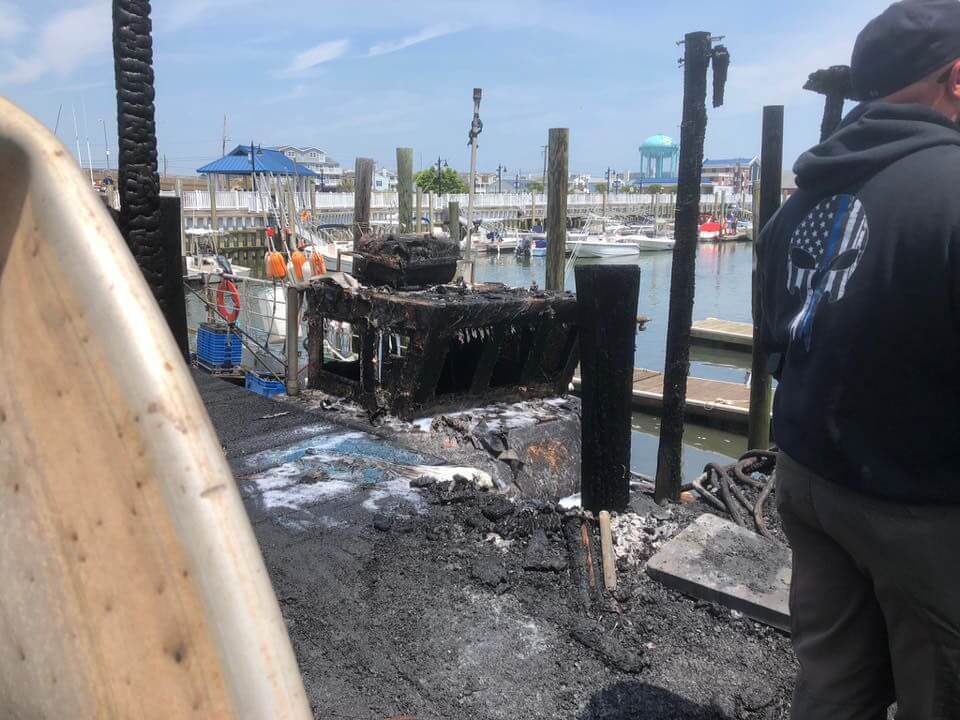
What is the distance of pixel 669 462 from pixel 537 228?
165 feet

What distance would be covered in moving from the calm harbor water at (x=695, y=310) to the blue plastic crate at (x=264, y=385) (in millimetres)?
3661

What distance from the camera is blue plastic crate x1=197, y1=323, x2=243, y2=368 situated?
447 inches

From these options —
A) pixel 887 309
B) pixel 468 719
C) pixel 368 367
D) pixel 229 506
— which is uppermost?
pixel 887 309

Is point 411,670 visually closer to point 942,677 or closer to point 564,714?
point 564,714

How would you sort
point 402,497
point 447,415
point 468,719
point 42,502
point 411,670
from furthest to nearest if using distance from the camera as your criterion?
point 447,415 → point 402,497 → point 411,670 → point 468,719 → point 42,502

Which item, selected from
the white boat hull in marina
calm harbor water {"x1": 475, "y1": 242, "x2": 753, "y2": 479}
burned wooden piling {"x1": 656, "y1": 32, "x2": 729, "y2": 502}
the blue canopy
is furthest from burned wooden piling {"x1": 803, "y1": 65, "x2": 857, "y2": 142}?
the white boat hull in marina

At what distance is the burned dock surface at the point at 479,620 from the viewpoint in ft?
9.56

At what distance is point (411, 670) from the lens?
3039mm

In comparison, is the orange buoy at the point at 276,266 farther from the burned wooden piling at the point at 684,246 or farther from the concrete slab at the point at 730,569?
the concrete slab at the point at 730,569

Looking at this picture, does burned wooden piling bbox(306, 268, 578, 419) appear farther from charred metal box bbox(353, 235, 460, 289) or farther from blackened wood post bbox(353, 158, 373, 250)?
blackened wood post bbox(353, 158, 373, 250)

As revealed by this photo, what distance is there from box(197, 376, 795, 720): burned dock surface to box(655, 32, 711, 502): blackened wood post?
49 centimetres

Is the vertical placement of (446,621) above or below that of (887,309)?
below

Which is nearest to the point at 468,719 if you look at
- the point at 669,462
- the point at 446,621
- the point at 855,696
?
the point at 446,621

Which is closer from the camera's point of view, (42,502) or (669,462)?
(42,502)
